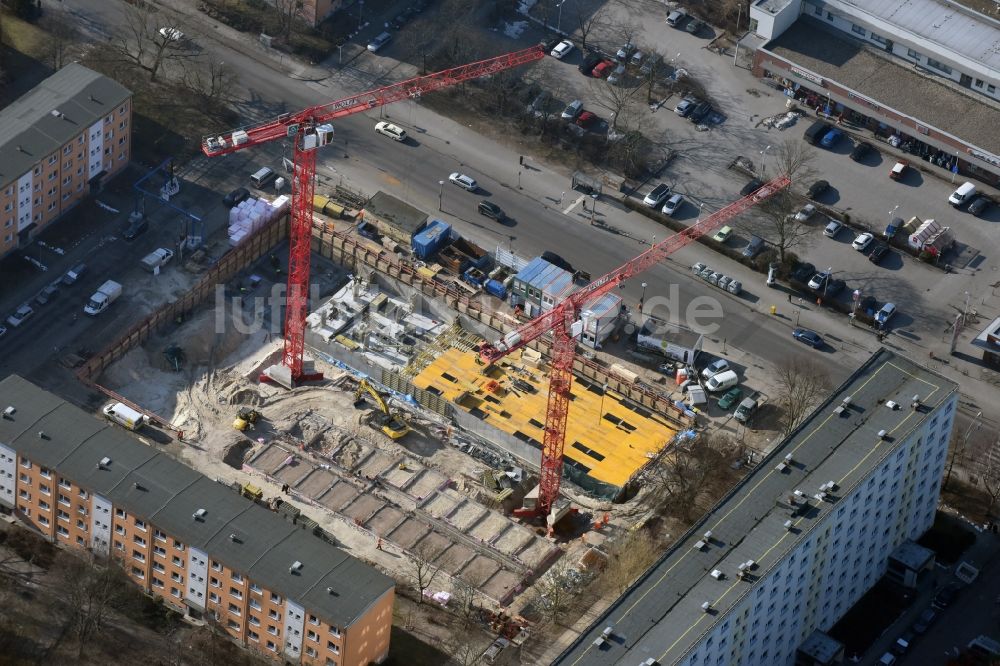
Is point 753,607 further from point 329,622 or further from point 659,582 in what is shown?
point 329,622

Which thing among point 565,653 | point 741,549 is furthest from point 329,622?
point 741,549

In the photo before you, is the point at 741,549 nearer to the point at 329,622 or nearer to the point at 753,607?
the point at 753,607

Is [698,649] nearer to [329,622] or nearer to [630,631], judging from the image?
→ [630,631]

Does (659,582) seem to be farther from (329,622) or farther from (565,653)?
(329,622)

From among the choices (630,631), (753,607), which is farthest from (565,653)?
(753,607)

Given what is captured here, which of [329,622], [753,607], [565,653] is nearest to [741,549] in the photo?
[753,607]
